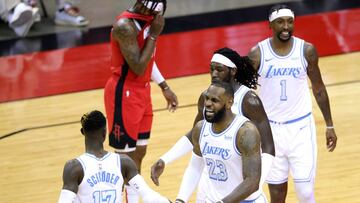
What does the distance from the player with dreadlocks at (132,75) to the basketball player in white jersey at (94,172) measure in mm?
1542

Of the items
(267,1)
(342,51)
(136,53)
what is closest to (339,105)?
(342,51)

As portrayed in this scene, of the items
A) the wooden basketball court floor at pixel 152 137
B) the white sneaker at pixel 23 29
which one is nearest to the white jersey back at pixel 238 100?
the wooden basketball court floor at pixel 152 137

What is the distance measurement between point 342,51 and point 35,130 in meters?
4.30

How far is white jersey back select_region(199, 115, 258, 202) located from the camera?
5.27m

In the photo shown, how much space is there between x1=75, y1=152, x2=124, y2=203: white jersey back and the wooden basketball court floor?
2.46m

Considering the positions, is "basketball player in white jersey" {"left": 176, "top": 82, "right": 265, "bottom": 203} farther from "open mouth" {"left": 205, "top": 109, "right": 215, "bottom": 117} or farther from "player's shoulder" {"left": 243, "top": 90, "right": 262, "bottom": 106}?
"player's shoulder" {"left": 243, "top": 90, "right": 262, "bottom": 106}

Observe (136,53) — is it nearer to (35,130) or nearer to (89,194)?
(89,194)

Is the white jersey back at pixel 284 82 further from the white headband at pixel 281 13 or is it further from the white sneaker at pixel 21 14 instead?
the white sneaker at pixel 21 14

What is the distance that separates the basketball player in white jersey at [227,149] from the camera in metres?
5.19

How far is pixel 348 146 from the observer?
339 inches

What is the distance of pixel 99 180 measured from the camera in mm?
5082

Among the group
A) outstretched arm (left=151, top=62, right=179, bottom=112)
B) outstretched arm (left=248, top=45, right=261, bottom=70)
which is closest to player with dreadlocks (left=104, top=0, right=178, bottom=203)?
outstretched arm (left=151, top=62, right=179, bottom=112)

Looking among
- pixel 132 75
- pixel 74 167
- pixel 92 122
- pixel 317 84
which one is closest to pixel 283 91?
pixel 317 84

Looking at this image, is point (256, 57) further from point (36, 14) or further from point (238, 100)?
point (36, 14)
